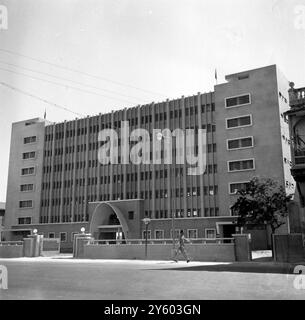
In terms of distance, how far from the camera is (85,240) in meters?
36.2

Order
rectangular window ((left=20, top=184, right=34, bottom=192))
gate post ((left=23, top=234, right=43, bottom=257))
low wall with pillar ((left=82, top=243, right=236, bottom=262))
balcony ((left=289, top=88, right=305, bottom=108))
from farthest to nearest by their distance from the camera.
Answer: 1. rectangular window ((left=20, top=184, right=34, bottom=192))
2. gate post ((left=23, top=234, right=43, bottom=257))
3. low wall with pillar ((left=82, top=243, right=236, bottom=262))
4. balcony ((left=289, top=88, right=305, bottom=108))

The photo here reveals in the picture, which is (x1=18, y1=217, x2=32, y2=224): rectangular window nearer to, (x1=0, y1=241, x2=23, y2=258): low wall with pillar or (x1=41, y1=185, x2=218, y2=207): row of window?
(x1=41, y1=185, x2=218, y2=207): row of window

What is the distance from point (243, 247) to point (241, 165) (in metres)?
23.5

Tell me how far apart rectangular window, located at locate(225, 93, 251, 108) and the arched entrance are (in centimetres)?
2141

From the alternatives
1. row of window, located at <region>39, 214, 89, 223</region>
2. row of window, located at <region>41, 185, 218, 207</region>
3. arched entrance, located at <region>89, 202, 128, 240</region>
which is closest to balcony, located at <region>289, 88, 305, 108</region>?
row of window, located at <region>41, 185, 218, 207</region>

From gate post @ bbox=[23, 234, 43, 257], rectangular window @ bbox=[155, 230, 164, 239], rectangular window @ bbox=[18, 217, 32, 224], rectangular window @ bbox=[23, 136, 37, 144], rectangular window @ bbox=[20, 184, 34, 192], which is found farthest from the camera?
rectangular window @ bbox=[23, 136, 37, 144]

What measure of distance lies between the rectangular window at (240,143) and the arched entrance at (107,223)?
18.0 meters

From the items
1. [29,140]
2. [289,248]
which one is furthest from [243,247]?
[29,140]

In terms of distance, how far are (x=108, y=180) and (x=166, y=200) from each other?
436 inches

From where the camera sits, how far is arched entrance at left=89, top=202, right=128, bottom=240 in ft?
178

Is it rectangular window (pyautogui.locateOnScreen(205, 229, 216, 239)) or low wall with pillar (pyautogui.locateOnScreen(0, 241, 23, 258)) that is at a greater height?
rectangular window (pyautogui.locateOnScreen(205, 229, 216, 239))

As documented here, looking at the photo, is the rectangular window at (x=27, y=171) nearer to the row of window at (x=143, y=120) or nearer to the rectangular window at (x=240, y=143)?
the row of window at (x=143, y=120)
